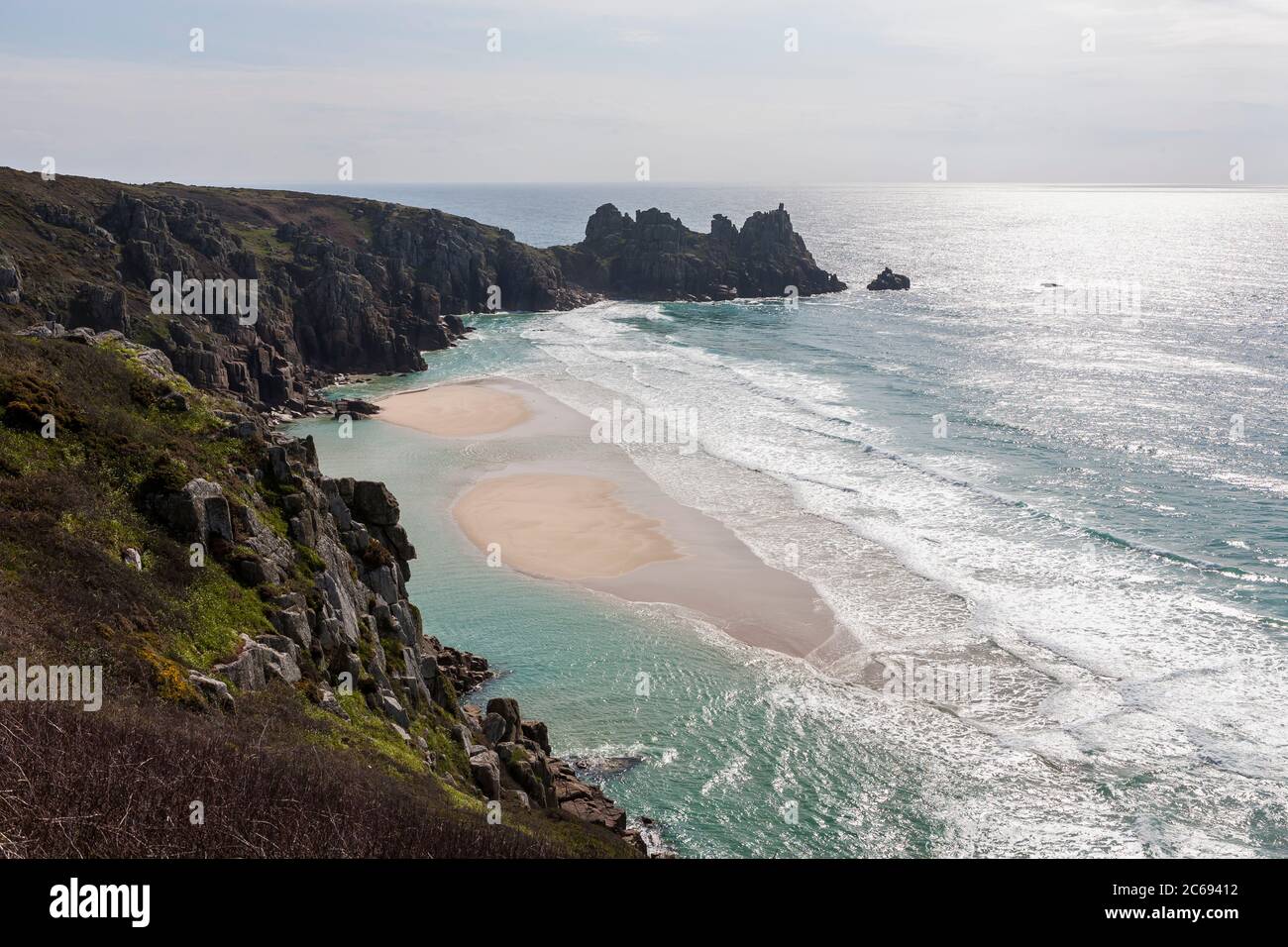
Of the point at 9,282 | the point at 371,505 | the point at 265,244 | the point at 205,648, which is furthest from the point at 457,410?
the point at 205,648

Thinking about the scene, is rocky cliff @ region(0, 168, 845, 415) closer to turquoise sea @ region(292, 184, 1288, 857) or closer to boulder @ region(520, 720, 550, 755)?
turquoise sea @ region(292, 184, 1288, 857)

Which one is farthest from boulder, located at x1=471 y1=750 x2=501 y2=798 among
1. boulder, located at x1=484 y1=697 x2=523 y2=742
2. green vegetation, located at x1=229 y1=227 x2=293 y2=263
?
green vegetation, located at x1=229 y1=227 x2=293 y2=263

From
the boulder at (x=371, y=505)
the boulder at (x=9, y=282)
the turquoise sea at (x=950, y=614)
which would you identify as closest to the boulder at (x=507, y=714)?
the turquoise sea at (x=950, y=614)

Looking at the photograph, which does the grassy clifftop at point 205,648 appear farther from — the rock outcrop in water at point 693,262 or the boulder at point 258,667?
the rock outcrop in water at point 693,262

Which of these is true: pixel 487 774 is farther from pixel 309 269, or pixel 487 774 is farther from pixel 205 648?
pixel 309 269
